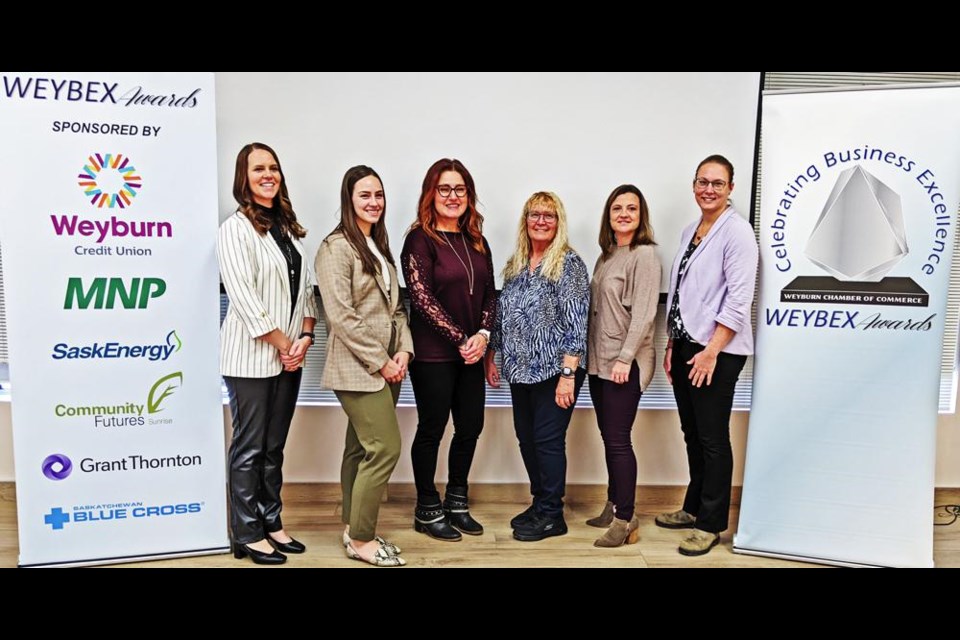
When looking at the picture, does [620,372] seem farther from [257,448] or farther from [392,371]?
[257,448]

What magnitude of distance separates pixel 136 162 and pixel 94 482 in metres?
1.25

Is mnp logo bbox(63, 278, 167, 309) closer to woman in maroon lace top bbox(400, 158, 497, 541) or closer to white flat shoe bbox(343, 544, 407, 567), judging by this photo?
woman in maroon lace top bbox(400, 158, 497, 541)

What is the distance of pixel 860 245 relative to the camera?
2.42m

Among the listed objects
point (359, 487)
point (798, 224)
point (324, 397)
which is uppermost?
point (798, 224)

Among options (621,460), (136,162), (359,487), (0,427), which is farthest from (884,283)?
(0,427)

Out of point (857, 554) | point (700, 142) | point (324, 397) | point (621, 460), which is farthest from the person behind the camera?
point (324, 397)

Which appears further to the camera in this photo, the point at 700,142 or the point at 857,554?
the point at 700,142

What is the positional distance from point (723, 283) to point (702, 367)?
35 cm

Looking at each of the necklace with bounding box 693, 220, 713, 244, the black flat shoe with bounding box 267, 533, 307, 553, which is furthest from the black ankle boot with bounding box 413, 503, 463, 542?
the necklace with bounding box 693, 220, 713, 244

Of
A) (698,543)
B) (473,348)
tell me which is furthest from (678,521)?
(473,348)

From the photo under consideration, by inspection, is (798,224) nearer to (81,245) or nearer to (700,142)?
(700,142)

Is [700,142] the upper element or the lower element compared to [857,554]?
upper

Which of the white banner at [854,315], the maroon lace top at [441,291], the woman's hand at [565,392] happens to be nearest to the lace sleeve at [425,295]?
the maroon lace top at [441,291]

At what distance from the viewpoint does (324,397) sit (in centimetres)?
311
